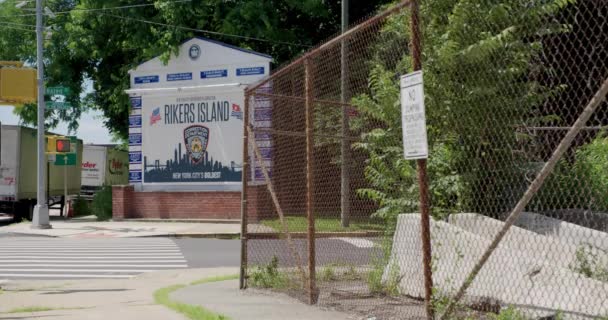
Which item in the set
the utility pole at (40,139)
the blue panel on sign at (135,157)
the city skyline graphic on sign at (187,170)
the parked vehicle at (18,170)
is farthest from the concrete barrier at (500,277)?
the parked vehicle at (18,170)

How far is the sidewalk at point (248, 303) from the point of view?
7.69 meters

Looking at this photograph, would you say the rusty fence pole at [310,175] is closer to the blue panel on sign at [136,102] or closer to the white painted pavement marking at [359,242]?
the white painted pavement marking at [359,242]

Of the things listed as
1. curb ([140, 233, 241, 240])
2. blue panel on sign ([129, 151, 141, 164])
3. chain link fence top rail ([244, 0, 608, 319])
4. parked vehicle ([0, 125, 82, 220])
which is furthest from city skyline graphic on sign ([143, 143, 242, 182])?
chain link fence top rail ([244, 0, 608, 319])

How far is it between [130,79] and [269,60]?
20.4 feet

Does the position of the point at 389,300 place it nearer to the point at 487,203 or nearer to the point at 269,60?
the point at 487,203

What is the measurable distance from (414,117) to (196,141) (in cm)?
2099

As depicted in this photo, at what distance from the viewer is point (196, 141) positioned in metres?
26.4

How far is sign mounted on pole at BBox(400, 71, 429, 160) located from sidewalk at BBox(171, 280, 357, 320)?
90.1 inches

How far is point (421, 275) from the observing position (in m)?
7.65

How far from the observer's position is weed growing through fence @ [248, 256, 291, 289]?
31.7 feet

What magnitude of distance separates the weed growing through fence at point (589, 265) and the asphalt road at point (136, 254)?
11.4 feet

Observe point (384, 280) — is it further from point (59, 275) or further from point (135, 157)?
point (135, 157)

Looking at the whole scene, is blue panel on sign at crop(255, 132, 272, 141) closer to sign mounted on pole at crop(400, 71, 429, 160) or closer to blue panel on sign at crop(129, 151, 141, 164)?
sign mounted on pole at crop(400, 71, 429, 160)

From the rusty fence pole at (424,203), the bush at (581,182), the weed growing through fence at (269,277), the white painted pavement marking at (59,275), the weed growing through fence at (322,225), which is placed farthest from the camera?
the white painted pavement marking at (59,275)
